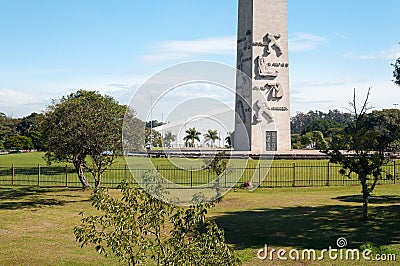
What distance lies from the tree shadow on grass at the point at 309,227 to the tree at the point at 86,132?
275 inches

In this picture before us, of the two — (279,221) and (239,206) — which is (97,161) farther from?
(279,221)

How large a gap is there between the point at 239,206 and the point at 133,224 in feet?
46.1

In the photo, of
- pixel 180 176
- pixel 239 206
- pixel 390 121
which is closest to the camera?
pixel 239 206

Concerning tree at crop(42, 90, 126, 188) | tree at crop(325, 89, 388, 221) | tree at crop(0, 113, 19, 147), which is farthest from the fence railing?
tree at crop(0, 113, 19, 147)

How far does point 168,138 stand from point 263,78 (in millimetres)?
38069

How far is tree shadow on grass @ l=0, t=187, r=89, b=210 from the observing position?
2191 cm

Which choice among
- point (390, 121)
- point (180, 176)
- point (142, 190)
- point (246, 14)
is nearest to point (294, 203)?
point (180, 176)

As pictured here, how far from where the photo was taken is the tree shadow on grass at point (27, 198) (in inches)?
862

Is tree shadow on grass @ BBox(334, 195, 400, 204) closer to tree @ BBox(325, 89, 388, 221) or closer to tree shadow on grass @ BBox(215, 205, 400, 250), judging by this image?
tree shadow on grass @ BBox(215, 205, 400, 250)

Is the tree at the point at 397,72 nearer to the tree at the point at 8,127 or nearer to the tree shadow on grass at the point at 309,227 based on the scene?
the tree shadow on grass at the point at 309,227

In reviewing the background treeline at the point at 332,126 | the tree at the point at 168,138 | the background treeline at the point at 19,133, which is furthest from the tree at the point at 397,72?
the background treeline at the point at 19,133

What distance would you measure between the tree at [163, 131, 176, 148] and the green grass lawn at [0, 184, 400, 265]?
10.2ft

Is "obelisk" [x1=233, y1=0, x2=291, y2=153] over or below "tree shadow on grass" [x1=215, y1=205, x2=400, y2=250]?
over

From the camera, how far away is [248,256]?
41.1 feet
